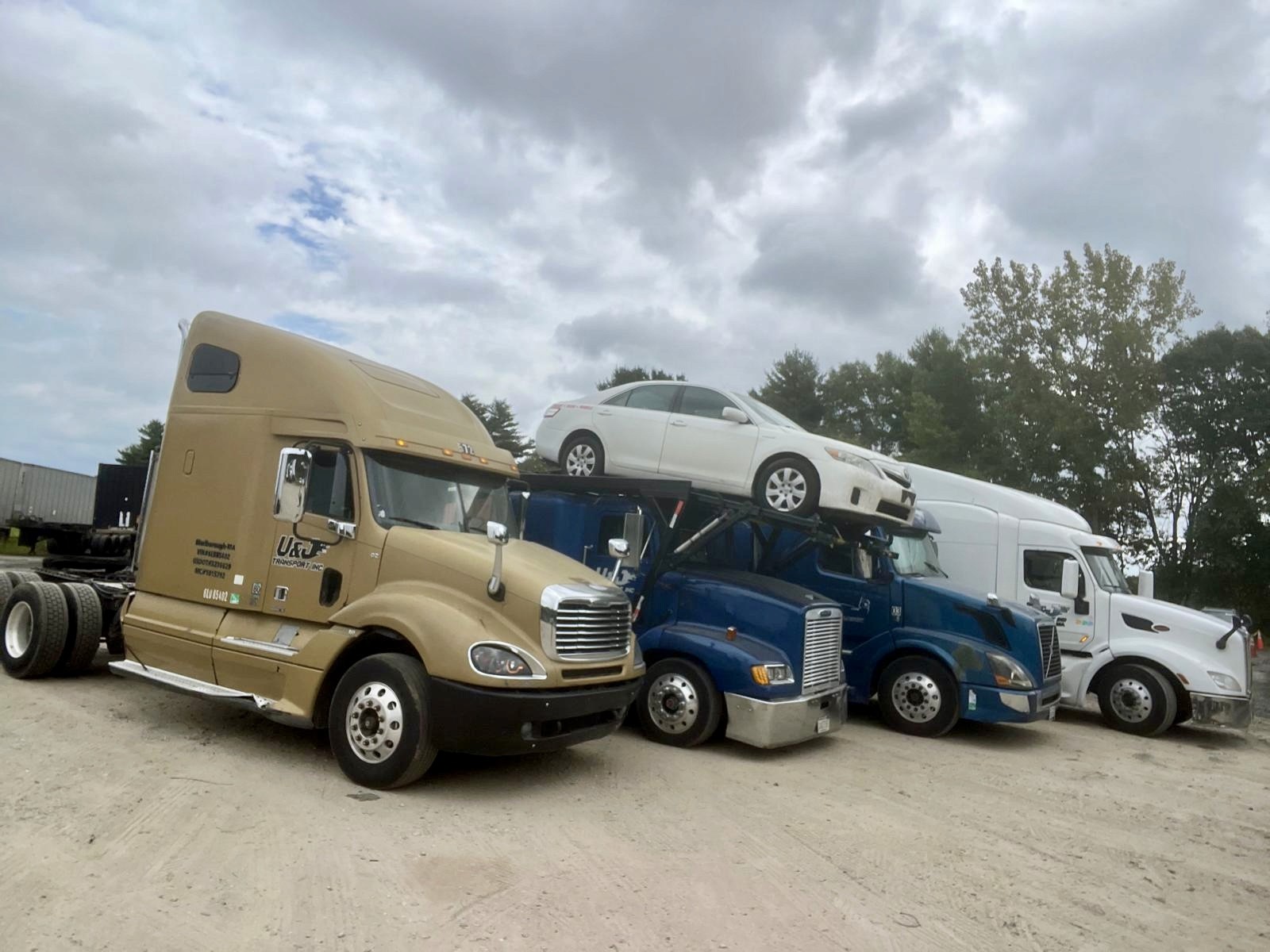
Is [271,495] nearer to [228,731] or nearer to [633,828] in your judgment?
[228,731]

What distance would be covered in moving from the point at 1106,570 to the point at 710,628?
281 inches

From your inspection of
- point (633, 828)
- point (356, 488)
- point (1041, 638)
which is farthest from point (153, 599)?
point (1041, 638)

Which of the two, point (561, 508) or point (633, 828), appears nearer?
point (633, 828)

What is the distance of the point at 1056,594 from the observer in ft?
41.6

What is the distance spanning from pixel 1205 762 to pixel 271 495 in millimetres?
10209

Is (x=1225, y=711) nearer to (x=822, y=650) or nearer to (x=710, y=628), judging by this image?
(x=822, y=650)

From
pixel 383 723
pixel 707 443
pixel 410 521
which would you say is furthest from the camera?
pixel 707 443

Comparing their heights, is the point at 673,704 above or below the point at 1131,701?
below

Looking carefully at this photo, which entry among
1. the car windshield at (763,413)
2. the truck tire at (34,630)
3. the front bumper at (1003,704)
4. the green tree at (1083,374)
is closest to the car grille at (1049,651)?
the front bumper at (1003,704)

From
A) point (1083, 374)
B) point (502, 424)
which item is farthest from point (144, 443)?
point (1083, 374)

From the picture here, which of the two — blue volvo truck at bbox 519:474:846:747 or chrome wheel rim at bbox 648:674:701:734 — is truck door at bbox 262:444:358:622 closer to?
blue volvo truck at bbox 519:474:846:747

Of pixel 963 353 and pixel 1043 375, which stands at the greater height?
pixel 963 353

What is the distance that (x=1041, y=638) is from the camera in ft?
34.2

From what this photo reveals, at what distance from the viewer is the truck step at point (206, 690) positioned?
21.8ft
